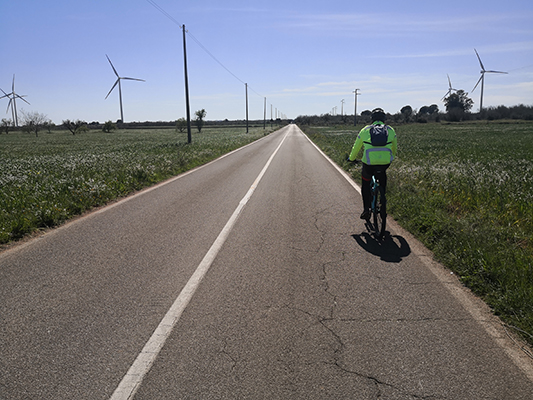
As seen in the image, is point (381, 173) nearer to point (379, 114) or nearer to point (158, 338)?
point (379, 114)

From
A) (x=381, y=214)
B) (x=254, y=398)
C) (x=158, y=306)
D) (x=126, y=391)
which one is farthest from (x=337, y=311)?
(x=381, y=214)

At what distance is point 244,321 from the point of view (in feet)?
12.7

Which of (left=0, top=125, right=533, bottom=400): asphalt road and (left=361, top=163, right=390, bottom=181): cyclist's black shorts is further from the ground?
(left=361, top=163, right=390, bottom=181): cyclist's black shorts

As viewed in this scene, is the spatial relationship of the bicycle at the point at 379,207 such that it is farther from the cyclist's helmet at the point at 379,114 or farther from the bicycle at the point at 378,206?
the cyclist's helmet at the point at 379,114

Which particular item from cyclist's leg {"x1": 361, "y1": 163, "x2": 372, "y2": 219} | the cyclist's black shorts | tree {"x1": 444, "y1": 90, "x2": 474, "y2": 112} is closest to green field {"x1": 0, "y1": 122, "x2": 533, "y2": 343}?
cyclist's leg {"x1": 361, "y1": 163, "x2": 372, "y2": 219}

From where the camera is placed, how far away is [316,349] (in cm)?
338

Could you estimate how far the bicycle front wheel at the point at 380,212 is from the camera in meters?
6.66

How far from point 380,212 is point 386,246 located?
0.65 meters

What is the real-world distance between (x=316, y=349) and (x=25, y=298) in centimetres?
340

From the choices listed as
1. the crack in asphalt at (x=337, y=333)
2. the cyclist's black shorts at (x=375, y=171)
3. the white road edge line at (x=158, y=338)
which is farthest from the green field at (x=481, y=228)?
the white road edge line at (x=158, y=338)

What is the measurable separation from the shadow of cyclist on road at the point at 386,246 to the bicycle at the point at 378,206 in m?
0.15

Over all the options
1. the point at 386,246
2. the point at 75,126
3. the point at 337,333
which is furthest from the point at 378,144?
the point at 75,126

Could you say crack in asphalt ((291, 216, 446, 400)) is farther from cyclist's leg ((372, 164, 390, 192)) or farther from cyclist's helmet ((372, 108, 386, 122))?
cyclist's helmet ((372, 108, 386, 122))

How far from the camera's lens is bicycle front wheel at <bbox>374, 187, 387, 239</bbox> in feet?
21.8
